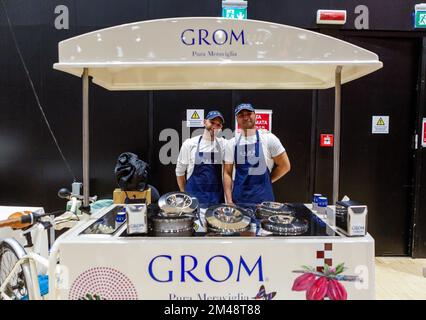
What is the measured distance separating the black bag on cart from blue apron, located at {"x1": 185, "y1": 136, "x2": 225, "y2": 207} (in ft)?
1.81

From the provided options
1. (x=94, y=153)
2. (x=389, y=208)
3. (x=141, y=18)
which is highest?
→ (x=141, y=18)

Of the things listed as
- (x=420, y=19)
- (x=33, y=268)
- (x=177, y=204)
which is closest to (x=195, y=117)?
(x=177, y=204)

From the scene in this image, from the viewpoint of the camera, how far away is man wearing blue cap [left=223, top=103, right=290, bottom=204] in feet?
9.11

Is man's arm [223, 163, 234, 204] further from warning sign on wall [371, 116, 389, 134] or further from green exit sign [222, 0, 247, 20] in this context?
warning sign on wall [371, 116, 389, 134]

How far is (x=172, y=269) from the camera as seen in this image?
4.62ft

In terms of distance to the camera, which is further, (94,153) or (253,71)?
(94,153)

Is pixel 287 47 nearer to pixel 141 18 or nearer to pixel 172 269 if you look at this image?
pixel 172 269

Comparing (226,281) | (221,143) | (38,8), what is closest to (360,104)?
(221,143)

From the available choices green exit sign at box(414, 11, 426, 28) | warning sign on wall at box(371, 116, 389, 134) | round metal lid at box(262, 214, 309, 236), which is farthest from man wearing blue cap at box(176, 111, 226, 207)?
green exit sign at box(414, 11, 426, 28)

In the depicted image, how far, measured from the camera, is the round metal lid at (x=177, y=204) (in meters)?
1.67

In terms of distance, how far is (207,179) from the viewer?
301 centimetres

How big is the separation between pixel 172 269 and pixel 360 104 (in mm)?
3152

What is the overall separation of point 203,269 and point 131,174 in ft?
6.73
